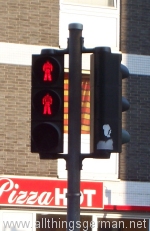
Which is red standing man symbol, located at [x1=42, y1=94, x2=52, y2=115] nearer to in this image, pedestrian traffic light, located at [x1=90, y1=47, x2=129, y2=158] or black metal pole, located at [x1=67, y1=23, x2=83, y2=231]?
black metal pole, located at [x1=67, y1=23, x2=83, y2=231]

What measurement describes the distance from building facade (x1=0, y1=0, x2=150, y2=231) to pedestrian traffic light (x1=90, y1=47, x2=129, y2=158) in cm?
765

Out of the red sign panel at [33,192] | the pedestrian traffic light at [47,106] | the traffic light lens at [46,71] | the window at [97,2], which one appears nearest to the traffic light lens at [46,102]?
the pedestrian traffic light at [47,106]

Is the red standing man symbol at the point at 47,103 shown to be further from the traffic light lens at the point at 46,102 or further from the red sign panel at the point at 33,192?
the red sign panel at the point at 33,192

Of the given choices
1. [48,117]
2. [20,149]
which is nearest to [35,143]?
[48,117]

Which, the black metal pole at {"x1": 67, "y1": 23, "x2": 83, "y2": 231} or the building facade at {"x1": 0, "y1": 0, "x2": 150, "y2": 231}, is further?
the building facade at {"x1": 0, "y1": 0, "x2": 150, "y2": 231}

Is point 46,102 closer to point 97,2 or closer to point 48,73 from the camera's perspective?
point 48,73

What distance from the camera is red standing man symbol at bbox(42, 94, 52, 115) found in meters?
6.74

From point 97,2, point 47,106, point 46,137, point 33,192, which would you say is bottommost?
point 33,192

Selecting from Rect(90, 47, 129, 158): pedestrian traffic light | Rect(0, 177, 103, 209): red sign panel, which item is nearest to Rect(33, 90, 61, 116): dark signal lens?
Rect(90, 47, 129, 158): pedestrian traffic light

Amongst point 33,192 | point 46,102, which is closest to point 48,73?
point 46,102

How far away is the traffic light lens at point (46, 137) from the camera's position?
6719 millimetres

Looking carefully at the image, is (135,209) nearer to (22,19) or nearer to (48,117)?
(22,19)

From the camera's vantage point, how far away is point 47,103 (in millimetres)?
6738

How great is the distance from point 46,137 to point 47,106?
0.31 metres
